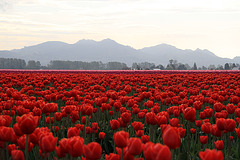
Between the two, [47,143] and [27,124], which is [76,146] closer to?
[47,143]

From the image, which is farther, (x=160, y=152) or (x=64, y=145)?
(x=64, y=145)

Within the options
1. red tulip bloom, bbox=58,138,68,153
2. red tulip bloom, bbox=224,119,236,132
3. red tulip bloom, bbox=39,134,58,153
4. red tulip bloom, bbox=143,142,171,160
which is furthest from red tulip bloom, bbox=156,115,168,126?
red tulip bloom, bbox=143,142,171,160

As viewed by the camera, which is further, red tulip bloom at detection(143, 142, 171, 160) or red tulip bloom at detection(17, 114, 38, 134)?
red tulip bloom at detection(17, 114, 38, 134)

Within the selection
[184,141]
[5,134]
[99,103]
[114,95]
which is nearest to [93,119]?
[114,95]

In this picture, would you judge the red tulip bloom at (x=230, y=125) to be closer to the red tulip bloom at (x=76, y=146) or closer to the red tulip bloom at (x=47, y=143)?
the red tulip bloom at (x=76, y=146)

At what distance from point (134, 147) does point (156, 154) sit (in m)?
0.39

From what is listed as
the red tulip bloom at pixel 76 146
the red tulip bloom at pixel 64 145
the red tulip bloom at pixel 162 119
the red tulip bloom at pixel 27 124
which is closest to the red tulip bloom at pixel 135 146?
the red tulip bloom at pixel 76 146

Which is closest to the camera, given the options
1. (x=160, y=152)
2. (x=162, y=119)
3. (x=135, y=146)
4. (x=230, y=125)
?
(x=160, y=152)

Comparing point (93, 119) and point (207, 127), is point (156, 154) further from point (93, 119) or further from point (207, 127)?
point (93, 119)

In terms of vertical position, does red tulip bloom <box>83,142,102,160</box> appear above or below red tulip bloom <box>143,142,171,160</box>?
below

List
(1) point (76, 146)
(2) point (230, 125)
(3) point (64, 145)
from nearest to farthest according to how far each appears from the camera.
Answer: (1) point (76, 146) < (3) point (64, 145) < (2) point (230, 125)

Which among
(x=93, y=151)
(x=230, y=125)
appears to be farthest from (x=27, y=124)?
(x=230, y=125)

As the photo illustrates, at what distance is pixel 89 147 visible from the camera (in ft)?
7.42

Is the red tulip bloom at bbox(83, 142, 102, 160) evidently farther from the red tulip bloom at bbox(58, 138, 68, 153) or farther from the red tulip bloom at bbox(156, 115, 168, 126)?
the red tulip bloom at bbox(156, 115, 168, 126)
